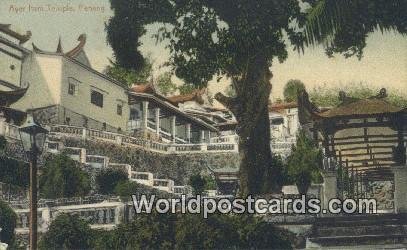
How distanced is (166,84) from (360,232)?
4002 mm

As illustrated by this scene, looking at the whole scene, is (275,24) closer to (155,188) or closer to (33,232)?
(155,188)

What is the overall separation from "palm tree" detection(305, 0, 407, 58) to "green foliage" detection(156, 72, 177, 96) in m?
2.37

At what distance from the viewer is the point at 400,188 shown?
11734 millimetres

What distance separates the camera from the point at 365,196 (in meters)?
11.8

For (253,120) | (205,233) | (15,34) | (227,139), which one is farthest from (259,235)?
(15,34)

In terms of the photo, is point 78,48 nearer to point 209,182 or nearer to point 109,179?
point 109,179

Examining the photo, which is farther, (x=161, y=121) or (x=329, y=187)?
(x=161, y=121)

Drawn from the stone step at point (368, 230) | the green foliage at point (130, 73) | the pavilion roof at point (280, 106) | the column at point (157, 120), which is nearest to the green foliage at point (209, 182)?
the column at point (157, 120)

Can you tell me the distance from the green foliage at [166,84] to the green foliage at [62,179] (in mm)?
1899

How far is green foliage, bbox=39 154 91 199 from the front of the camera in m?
11.9

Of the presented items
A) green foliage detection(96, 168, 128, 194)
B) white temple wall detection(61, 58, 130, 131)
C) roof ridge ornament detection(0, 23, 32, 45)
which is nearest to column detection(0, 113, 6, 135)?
white temple wall detection(61, 58, 130, 131)

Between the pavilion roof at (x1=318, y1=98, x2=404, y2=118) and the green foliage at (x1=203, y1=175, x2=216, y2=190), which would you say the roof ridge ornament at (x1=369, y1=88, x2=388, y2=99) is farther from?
the green foliage at (x1=203, y1=175, x2=216, y2=190)

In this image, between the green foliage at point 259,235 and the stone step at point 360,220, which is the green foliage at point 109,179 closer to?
the green foliage at point 259,235

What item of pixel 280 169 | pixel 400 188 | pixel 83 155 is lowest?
pixel 400 188
